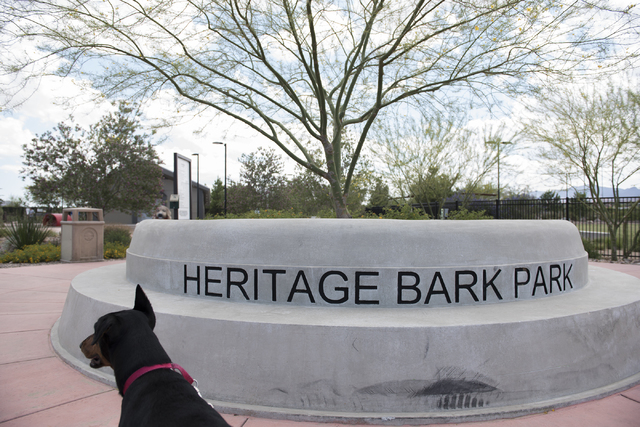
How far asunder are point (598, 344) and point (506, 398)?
1.20 m

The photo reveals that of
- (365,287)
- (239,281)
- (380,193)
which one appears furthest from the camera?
(380,193)

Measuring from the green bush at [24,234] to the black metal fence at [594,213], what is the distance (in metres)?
14.1

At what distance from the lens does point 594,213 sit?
16172 millimetres

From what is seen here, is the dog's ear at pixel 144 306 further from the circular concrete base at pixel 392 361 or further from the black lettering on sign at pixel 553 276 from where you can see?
the black lettering on sign at pixel 553 276

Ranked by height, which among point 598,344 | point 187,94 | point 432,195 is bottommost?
point 598,344

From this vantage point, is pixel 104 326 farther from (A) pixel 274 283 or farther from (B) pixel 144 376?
(A) pixel 274 283

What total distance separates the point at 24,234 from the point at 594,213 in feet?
71.1

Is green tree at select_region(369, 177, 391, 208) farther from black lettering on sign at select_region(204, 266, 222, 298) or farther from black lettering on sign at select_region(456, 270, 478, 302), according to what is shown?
black lettering on sign at select_region(204, 266, 222, 298)

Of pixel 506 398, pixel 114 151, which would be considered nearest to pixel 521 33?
pixel 506 398

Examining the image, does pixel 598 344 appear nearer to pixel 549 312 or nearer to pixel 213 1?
pixel 549 312

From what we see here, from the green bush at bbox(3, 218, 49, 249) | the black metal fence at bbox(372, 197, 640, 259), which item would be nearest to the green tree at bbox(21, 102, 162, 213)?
the green bush at bbox(3, 218, 49, 249)

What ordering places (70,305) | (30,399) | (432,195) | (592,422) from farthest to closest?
(432,195) < (70,305) < (30,399) < (592,422)

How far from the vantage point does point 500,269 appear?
168 inches

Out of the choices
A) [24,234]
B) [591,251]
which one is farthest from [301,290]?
[24,234]
